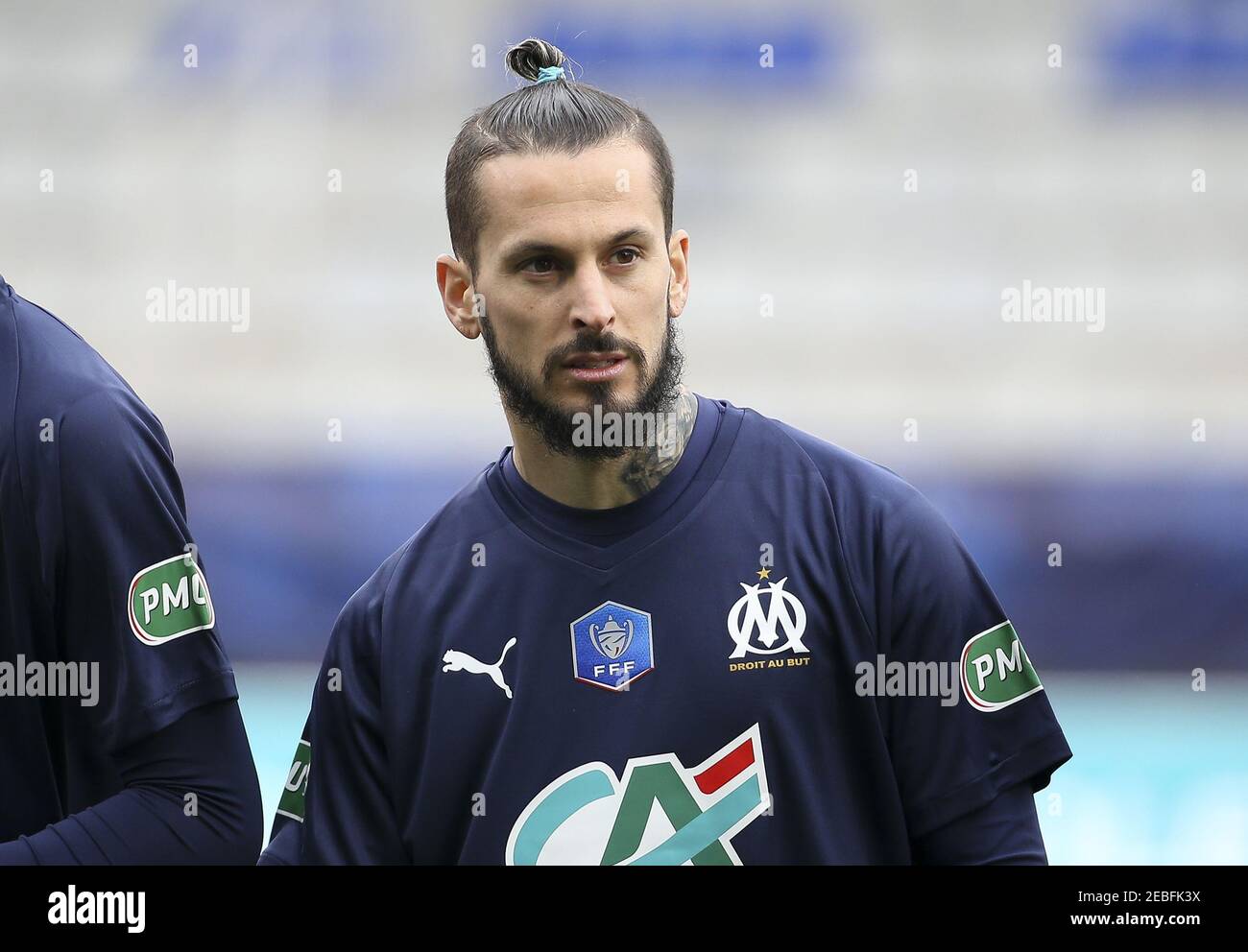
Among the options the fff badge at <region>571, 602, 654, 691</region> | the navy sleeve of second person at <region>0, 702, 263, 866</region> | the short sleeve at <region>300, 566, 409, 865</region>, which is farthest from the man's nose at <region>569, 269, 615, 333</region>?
the navy sleeve of second person at <region>0, 702, 263, 866</region>

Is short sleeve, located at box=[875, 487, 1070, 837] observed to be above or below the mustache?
below

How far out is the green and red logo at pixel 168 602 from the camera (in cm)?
215

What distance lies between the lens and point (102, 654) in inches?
85.2

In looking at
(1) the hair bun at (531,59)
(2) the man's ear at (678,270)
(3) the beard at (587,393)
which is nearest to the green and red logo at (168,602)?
(3) the beard at (587,393)

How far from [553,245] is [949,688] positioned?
92 centimetres

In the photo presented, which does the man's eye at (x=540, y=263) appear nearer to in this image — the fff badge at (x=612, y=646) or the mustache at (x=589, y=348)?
the mustache at (x=589, y=348)

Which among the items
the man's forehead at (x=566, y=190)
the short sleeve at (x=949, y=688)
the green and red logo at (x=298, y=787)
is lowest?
the green and red logo at (x=298, y=787)

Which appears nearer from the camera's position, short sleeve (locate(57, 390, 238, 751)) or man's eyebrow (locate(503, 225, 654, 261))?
short sleeve (locate(57, 390, 238, 751))

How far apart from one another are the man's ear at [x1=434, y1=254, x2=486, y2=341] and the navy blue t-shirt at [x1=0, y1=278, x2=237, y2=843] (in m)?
0.54

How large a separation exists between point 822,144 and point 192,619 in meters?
3.96

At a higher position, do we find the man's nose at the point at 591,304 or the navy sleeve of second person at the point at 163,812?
the man's nose at the point at 591,304

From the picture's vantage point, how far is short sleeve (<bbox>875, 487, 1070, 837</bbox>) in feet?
7.08

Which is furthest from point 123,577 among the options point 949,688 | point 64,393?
point 949,688

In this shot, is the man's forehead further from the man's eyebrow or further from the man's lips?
the man's lips
